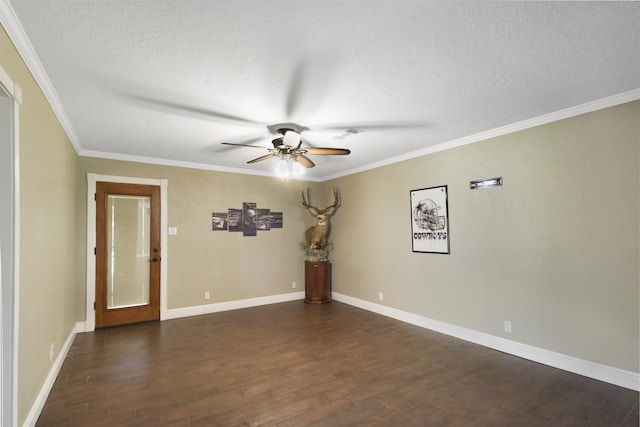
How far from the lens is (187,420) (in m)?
2.31

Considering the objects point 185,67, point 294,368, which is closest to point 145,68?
point 185,67

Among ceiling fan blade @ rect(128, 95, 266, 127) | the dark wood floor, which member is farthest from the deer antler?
ceiling fan blade @ rect(128, 95, 266, 127)

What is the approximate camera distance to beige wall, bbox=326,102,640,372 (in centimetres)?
277

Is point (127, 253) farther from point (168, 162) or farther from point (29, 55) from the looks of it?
point (29, 55)

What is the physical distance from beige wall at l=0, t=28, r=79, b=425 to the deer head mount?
12.6 feet

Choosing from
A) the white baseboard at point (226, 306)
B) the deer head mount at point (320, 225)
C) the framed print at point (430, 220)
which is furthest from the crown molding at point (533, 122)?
the white baseboard at point (226, 306)

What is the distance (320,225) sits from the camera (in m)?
6.06

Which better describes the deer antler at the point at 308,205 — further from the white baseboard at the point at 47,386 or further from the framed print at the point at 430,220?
the white baseboard at the point at 47,386

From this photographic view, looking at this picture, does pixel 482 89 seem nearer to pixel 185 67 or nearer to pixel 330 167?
pixel 185 67

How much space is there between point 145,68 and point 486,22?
7.60ft

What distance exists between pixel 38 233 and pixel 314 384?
8.69 ft

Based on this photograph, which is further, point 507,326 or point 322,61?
point 507,326

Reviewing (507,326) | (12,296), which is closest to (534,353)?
(507,326)

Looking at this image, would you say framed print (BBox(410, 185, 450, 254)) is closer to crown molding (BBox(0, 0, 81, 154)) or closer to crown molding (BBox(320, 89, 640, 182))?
crown molding (BBox(320, 89, 640, 182))
